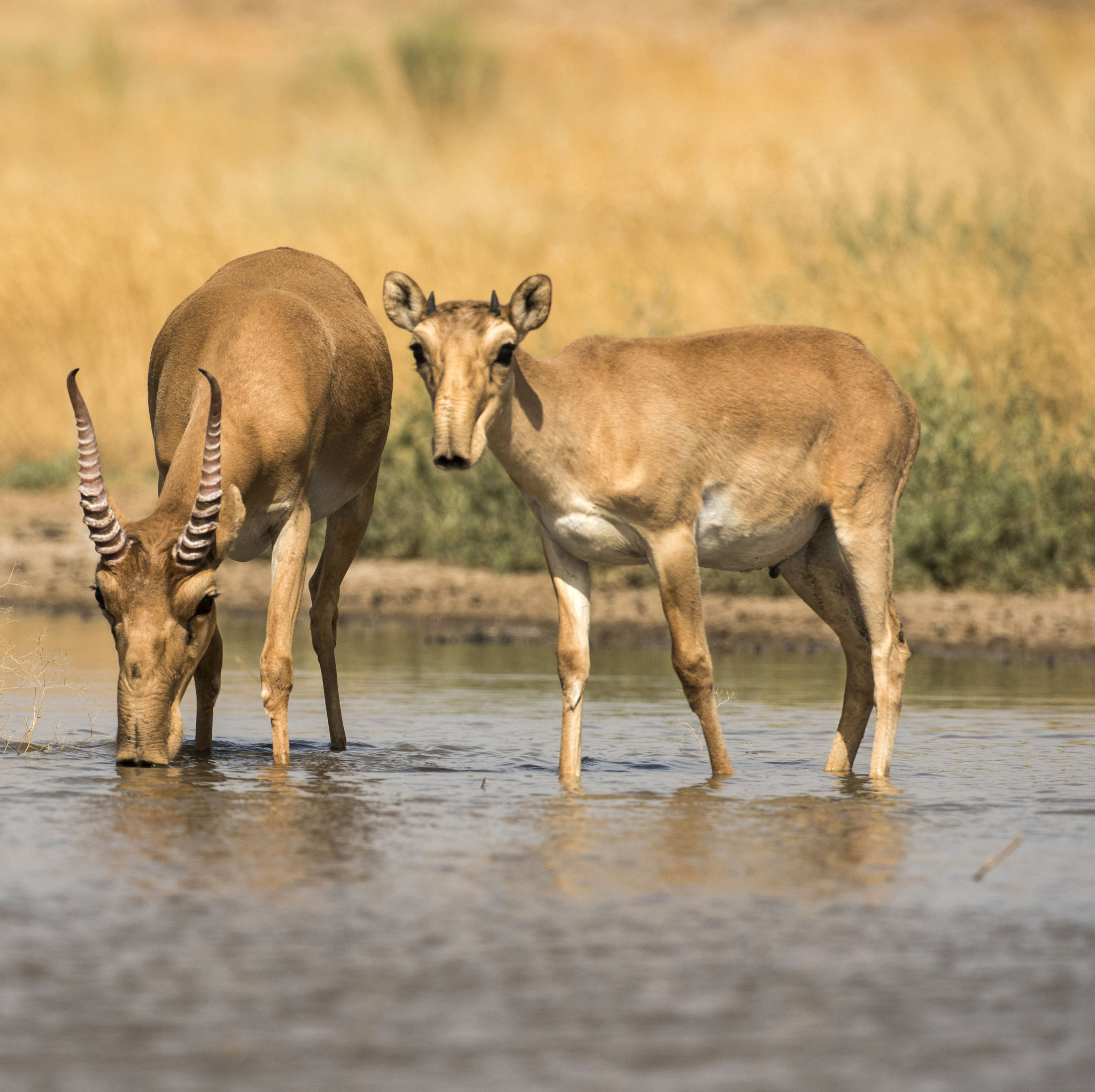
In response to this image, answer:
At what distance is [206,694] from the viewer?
943 centimetres

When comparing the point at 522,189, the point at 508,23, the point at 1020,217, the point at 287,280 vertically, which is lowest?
the point at 287,280

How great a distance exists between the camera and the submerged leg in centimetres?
938

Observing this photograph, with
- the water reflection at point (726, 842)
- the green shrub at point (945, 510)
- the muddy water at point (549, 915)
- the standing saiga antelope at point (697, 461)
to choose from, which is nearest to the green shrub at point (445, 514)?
the green shrub at point (945, 510)

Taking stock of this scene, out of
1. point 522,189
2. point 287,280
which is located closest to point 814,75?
point 522,189

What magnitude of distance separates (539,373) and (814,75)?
120 feet

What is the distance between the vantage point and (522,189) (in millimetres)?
25406

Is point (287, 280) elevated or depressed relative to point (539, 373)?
elevated

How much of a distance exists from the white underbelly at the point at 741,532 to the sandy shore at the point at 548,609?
421 cm

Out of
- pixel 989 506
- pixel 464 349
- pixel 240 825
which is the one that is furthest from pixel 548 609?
pixel 240 825

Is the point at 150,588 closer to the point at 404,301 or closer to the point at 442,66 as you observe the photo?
the point at 404,301

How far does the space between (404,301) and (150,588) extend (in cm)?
151

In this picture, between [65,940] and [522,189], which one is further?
[522,189]

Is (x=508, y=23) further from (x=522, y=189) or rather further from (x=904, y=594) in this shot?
(x=904, y=594)

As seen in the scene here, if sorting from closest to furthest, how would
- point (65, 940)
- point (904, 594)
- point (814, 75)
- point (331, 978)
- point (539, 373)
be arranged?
point (331, 978), point (65, 940), point (539, 373), point (904, 594), point (814, 75)
